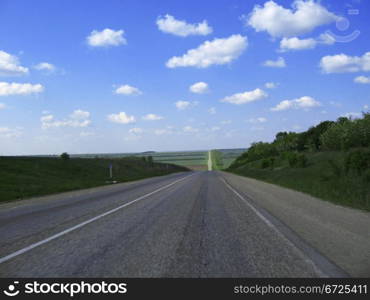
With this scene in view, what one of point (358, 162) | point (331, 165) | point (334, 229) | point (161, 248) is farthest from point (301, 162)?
point (161, 248)

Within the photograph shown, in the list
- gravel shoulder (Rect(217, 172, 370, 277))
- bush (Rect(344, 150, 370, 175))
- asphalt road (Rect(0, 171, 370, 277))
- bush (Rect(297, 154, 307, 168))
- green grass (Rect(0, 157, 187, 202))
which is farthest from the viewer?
bush (Rect(297, 154, 307, 168))

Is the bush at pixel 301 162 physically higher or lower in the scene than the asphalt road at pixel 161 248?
higher

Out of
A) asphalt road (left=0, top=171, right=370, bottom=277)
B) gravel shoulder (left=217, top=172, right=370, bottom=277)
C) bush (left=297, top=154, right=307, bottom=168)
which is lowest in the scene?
gravel shoulder (left=217, top=172, right=370, bottom=277)

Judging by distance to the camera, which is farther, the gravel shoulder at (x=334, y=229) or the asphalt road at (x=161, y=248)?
the gravel shoulder at (x=334, y=229)

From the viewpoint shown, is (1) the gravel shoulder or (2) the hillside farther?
(2) the hillside

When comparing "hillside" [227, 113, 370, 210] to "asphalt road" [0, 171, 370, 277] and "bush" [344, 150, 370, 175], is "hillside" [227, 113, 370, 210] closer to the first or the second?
"bush" [344, 150, 370, 175]

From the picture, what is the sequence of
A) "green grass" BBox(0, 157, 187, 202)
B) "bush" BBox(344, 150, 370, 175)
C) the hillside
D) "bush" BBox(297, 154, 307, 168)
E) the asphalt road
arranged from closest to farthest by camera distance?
the asphalt road
the hillside
"bush" BBox(344, 150, 370, 175)
"green grass" BBox(0, 157, 187, 202)
"bush" BBox(297, 154, 307, 168)

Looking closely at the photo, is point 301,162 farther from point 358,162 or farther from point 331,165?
point 358,162

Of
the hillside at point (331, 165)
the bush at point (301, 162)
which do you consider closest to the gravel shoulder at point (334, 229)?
the hillside at point (331, 165)

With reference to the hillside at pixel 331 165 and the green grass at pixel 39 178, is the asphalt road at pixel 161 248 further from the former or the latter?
the green grass at pixel 39 178

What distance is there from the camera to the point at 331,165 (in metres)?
26.5

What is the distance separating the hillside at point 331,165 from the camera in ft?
57.7

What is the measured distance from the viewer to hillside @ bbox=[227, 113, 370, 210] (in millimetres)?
17594

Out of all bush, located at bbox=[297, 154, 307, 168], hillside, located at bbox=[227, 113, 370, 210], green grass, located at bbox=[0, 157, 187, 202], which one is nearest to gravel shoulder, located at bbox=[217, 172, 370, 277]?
hillside, located at bbox=[227, 113, 370, 210]
